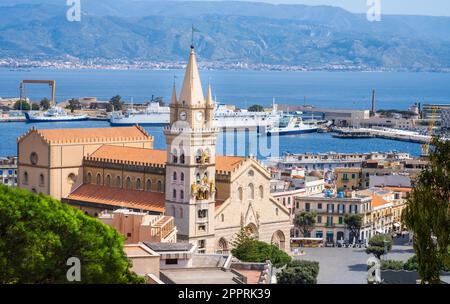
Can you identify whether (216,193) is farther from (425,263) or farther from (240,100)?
(240,100)

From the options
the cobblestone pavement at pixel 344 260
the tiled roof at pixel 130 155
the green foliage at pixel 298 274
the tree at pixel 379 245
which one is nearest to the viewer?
the green foliage at pixel 298 274

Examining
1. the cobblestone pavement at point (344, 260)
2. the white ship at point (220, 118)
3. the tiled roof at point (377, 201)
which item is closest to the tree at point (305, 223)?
the cobblestone pavement at point (344, 260)

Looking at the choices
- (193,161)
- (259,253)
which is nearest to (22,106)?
(193,161)

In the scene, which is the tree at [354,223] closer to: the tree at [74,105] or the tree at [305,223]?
the tree at [305,223]

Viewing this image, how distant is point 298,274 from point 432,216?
15.8 meters

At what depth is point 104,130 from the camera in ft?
114

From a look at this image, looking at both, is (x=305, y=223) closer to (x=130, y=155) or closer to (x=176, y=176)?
(x=130, y=155)

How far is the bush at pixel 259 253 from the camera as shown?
27.4m

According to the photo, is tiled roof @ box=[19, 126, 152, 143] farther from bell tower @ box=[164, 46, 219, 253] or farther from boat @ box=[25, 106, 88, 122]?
boat @ box=[25, 106, 88, 122]

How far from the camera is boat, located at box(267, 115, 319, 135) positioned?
10221cm

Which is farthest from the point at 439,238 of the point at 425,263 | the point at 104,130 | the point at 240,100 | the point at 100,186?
the point at 240,100

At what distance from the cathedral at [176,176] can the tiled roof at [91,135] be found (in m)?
0.03

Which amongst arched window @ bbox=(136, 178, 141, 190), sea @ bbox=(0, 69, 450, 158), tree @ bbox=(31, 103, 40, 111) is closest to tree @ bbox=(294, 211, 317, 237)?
arched window @ bbox=(136, 178, 141, 190)

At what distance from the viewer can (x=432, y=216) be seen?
1007 cm
